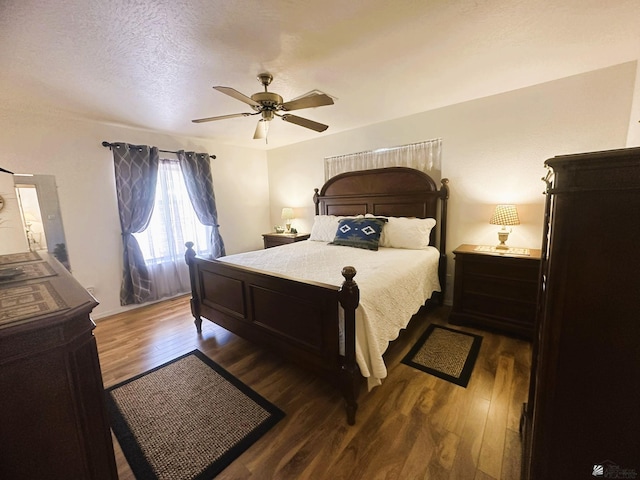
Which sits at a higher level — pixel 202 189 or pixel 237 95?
pixel 237 95

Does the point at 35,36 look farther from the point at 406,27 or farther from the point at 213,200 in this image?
the point at 213,200

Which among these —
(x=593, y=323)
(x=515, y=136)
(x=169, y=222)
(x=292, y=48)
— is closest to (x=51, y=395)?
(x=593, y=323)

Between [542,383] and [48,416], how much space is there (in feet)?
4.87

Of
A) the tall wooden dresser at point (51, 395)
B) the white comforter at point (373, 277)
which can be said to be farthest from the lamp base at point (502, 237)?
the tall wooden dresser at point (51, 395)

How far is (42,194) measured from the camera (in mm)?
2816

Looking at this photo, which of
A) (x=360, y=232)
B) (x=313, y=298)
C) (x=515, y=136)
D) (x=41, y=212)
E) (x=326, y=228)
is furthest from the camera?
(x=326, y=228)

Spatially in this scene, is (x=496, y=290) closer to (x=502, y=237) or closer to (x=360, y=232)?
(x=502, y=237)

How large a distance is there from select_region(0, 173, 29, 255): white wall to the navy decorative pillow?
3357mm

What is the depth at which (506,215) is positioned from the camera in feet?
8.30

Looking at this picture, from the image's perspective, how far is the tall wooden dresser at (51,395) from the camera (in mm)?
656

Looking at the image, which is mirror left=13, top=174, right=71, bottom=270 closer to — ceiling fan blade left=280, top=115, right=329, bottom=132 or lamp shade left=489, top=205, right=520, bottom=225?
ceiling fan blade left=280, top=115, right=329, bottom=132

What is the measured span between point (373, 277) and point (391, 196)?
70.2 inches

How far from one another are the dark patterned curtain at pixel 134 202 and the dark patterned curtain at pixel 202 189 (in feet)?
1.38

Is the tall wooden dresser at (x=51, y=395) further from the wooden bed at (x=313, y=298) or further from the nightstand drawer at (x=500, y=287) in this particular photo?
the nightstand drawer at (x=500, y=287)
